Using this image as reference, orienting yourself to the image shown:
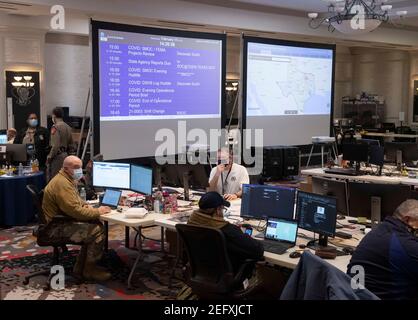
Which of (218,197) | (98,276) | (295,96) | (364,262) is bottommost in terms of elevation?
(98,276)

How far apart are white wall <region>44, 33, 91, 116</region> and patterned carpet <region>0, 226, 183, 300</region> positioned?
7108 millimetres

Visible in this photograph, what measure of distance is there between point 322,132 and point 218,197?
774 centimetres

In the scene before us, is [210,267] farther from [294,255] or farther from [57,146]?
[57,146]

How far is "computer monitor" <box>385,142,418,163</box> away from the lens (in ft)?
28.9

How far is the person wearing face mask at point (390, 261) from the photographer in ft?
10.3

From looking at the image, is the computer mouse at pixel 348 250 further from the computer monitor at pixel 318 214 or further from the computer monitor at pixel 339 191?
the computer monitor at pixel 339 191

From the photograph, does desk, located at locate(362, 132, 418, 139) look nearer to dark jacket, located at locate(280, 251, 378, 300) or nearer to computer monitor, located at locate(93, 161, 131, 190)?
computer monitor, located at locate(93, 161, 131, 190)

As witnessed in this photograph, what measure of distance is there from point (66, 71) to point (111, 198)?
30.0 ft

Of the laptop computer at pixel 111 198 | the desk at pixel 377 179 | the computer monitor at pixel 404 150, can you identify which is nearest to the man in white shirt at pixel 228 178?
the laptop computer at pixel 111 198

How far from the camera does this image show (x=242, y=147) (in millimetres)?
10062

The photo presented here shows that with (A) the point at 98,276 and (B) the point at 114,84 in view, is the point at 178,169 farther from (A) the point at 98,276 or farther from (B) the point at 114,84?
(B) the point at 114,84

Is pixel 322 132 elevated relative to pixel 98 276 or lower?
elevated

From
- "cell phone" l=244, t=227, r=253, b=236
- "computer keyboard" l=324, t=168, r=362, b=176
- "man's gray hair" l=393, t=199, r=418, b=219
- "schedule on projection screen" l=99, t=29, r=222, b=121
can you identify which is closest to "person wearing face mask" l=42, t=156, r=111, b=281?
→ "cell phone" l=244, t=227, r=253, b=236
